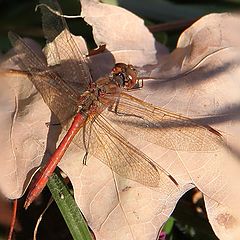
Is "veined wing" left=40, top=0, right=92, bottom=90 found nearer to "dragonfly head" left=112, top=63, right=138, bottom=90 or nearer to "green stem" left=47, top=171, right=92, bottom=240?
"dragonfly head" left=112, top=63, right=138, bottom=90

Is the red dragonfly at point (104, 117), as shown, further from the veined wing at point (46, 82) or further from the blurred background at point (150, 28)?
the blurred background at point (150, 28)

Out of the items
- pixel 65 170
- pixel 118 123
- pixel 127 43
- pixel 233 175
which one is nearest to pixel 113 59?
pixel 127 43

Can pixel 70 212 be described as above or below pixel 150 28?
below

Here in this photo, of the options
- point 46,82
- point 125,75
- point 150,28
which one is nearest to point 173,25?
point 150,28

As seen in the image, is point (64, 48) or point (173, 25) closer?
point (64, 48)

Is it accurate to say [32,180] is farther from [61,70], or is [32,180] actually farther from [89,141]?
[61,70]

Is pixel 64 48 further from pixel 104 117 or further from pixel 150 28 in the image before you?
pixel 150 28

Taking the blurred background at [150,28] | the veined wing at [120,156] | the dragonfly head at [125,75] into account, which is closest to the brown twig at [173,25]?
Answer: the blurred background at [150,28]
